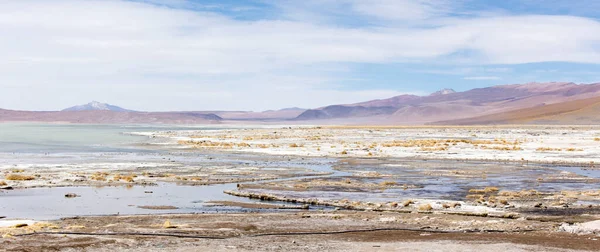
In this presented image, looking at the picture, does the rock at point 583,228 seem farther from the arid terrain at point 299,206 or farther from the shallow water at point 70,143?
the shallow water at point 70,143

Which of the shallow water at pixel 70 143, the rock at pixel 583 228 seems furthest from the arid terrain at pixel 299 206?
the shallow water at pixel 70 143

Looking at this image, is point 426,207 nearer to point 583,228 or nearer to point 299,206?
point 299,206

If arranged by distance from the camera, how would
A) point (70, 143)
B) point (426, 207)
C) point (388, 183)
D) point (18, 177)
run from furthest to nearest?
point (70, 143), point (18, 177), point (388, 183), point (426, 207)

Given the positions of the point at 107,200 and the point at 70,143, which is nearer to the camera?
the point at 107,200

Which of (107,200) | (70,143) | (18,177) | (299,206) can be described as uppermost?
(70,143)

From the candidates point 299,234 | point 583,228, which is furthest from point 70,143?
point 583,228

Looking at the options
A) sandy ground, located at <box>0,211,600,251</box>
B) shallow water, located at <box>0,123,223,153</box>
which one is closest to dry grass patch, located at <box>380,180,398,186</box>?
sandy ground, located at <box>0,211,600,251</box>

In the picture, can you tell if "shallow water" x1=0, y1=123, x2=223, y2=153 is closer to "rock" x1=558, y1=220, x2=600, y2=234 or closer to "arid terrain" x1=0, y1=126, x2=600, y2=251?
"arid terrain" x1=0, y1=126, x2=600, y2=251

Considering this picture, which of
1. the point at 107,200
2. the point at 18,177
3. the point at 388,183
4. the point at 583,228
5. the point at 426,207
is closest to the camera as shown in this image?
the point at 583,228

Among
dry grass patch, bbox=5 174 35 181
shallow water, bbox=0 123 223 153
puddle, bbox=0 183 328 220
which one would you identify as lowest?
puddle, bbox=0 183 328 220

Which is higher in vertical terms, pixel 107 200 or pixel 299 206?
pixel 107 200

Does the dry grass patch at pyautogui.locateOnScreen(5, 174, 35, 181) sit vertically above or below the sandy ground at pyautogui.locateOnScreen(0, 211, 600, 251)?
above

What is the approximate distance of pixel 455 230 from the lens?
56.2 ft

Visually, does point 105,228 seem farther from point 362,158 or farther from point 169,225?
point 362,158
